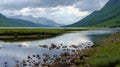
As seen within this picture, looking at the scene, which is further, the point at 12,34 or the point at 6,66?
the point at 12,34

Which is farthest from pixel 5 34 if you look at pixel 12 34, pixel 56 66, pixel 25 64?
pixel 56 66

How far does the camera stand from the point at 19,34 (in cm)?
12488

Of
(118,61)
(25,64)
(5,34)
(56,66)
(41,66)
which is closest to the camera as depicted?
(118,61)

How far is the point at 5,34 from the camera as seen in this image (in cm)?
12275

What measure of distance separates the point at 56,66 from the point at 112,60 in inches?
241

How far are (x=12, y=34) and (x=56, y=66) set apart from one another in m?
95.0

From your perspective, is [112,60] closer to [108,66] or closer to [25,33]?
[108,66]

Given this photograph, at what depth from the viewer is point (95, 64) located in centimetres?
2953

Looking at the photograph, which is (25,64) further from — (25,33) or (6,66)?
(25,33)

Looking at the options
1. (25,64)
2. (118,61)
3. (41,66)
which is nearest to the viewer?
(118,61)

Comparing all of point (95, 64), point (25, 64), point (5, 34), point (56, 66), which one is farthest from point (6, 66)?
point (5, 34)

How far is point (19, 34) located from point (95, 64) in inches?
3847

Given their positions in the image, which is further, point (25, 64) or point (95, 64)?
point (25, 64)

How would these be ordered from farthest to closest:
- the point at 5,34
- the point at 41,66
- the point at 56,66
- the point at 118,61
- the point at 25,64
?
the point at 5,34, the point at 25,64, the point at 41,66, the point at 56,66, the point at 118,61
